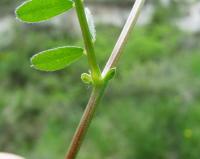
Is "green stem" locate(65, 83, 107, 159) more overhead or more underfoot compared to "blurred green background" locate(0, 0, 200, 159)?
more overhead

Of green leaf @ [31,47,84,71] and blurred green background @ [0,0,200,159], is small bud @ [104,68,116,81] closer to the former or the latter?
green leaf @ [31,47,84,71]

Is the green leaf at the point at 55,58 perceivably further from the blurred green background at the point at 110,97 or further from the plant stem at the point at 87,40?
the blurred green background at the point at 110,97

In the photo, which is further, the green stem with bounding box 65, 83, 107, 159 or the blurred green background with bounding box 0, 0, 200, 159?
the blurred green background with bounding box 0, 0, 200, 159

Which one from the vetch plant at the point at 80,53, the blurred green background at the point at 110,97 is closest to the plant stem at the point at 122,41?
the vetch plant at the point at 80,53

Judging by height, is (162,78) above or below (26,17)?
below

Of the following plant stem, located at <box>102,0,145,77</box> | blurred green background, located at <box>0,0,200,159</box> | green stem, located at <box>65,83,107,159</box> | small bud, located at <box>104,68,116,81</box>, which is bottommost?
blurred green background, located at <box>0,0,200,159</box>

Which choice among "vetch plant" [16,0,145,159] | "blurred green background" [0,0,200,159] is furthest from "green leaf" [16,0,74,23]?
"blurred green background" [0,0,200,159]

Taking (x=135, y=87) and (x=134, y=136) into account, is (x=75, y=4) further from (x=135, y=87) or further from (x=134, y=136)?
(x=135, y=87)

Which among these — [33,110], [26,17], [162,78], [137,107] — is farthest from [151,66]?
[26,17]
